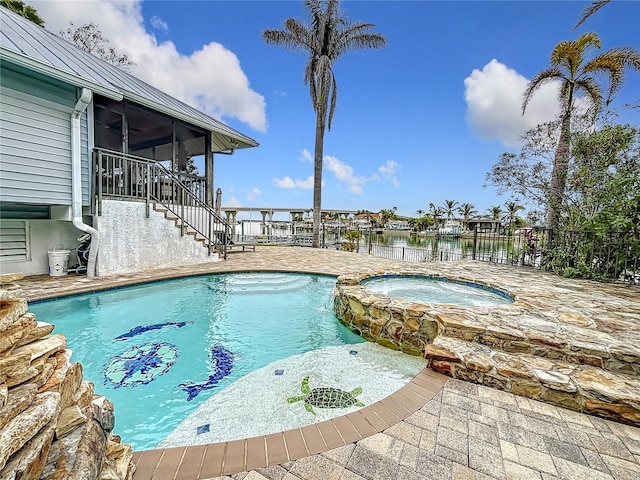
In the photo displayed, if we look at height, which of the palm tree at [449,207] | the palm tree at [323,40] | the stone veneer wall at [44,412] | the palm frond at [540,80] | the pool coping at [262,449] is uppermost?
the palm tree at [323,40]

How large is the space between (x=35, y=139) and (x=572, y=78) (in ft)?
47.4

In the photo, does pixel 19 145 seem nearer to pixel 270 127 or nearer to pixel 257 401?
pixel 257 401

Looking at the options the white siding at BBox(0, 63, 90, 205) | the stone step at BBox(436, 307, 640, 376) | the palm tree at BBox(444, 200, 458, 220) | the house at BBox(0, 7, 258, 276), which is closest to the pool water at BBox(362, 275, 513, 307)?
the stone step at BBox(436, 307, 640, 376)

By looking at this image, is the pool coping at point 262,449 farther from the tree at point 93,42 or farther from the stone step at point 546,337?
the tree at point 93,42

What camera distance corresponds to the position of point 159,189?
8430 millimetres

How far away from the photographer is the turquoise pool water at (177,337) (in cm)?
282

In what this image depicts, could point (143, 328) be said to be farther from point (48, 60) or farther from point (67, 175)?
point (48, 60)

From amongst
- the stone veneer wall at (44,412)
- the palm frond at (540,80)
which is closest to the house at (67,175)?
the stone veneer wall at (44,412)

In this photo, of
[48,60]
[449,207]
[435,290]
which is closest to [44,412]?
[435,290]

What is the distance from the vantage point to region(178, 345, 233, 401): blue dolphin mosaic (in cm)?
298

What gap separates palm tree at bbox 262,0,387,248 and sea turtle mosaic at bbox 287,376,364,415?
1121 centimetres

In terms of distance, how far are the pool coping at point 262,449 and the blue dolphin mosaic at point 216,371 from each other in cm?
109

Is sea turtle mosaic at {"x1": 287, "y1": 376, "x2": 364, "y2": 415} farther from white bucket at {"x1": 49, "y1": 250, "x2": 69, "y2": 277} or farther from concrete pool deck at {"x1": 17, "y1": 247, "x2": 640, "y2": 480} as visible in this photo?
white bucket at {"x1": 49, "y1": 250, "x2": 69, "y2": 277}

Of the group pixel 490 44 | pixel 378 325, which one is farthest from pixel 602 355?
pixel 490 44
